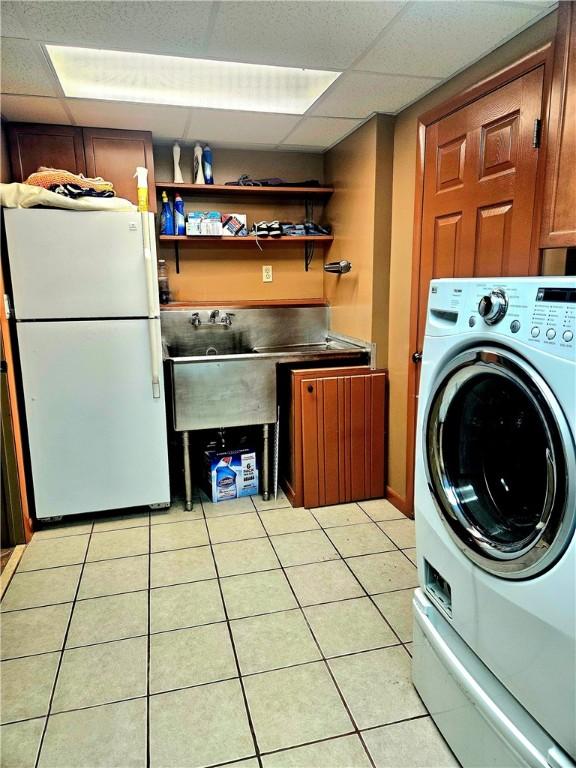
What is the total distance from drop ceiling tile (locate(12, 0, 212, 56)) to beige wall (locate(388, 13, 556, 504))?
1142mm

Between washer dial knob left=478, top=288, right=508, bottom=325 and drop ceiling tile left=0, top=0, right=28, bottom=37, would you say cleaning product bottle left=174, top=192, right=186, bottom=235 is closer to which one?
drop ceiling tile left=0, top=0, right=28, bottom=37

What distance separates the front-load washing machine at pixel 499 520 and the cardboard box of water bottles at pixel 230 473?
1.65 metres

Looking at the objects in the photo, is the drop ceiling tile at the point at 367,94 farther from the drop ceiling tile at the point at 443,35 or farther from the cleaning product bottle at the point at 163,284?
the cleaning product bottle at the point at 163,284

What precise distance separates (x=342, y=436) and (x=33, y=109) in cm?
236

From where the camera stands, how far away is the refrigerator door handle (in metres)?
2.54

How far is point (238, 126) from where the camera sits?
280cm

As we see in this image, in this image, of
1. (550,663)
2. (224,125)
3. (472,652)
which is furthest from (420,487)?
(224,125)

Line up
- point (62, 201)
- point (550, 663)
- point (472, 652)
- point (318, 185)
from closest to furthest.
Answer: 1. point (550, 663)
2. point (472, 652)
3. point (62, 201)
4. point (318, 185)

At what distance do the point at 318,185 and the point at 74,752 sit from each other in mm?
3243

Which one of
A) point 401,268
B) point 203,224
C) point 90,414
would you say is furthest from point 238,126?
point 90,414

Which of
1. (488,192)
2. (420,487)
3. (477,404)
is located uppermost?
(488,192)

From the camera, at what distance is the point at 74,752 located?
1.41 metres

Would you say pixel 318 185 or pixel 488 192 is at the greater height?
pixel 318 185

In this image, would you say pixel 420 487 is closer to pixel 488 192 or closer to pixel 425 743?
pixel 425 743
